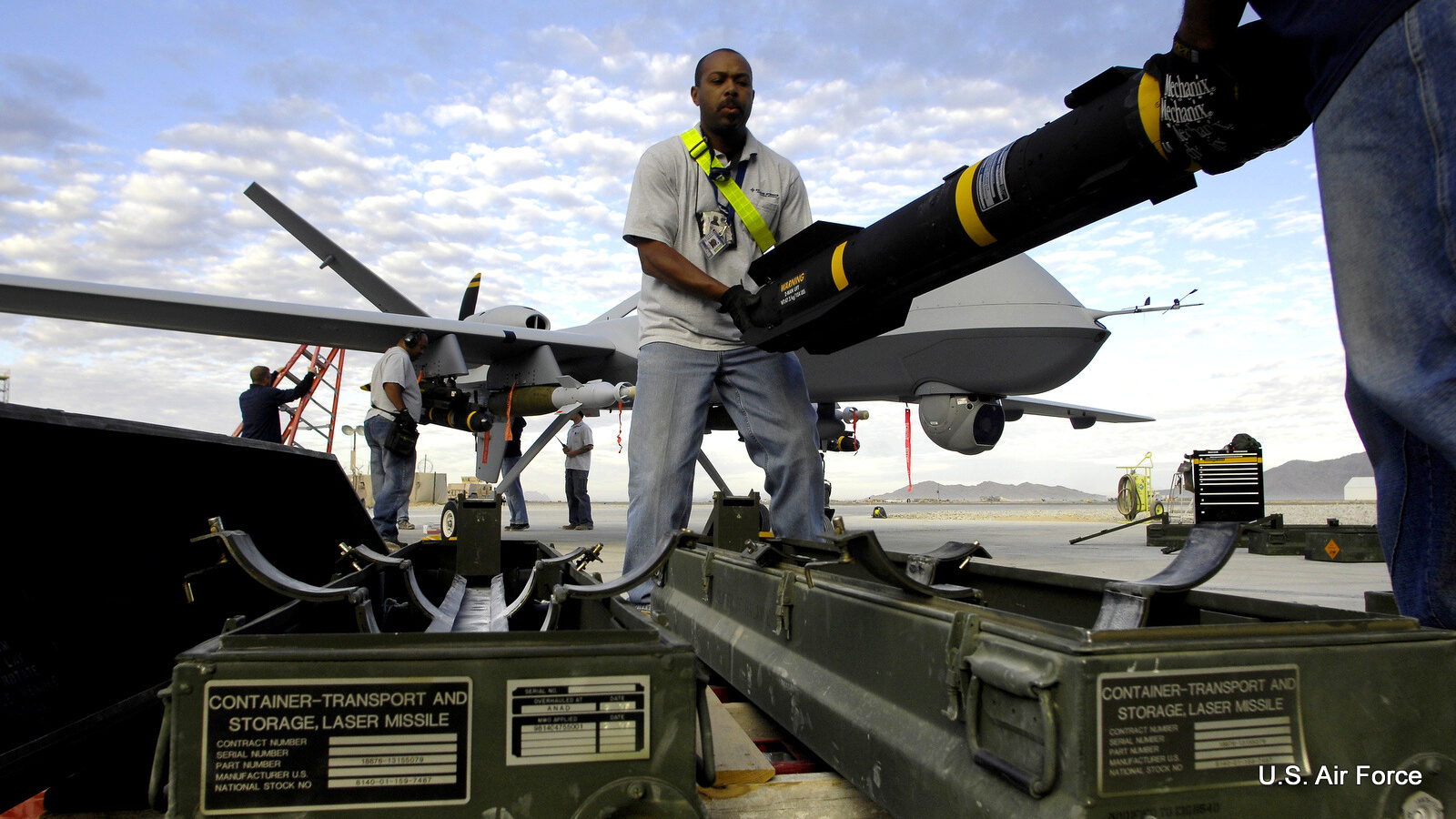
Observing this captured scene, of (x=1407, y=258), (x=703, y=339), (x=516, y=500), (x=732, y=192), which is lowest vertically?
(x=516, y=500)

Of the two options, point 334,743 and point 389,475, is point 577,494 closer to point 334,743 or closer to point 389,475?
point 389,475

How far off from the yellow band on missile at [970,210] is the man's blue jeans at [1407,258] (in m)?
0.62

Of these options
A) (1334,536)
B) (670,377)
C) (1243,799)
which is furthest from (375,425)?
(1334,536)

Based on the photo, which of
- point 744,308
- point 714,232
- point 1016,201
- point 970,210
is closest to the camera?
point 1016,201

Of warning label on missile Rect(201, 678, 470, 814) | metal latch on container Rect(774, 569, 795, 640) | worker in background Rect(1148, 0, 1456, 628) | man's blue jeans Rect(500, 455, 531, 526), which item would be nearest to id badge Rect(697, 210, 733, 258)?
metal latch on container Rect(774, 569, 795, 640)

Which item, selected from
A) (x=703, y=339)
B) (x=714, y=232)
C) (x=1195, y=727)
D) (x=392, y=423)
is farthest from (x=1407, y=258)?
(x=392, y=423)

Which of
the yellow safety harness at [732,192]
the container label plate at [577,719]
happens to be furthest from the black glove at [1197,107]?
the yellow safety harness at [732,192]

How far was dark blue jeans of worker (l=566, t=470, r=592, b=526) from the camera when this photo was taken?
12633 mm

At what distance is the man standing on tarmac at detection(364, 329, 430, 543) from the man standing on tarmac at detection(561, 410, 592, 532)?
608 cm

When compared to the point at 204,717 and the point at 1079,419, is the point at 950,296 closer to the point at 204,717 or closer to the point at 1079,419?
the point at 204,717

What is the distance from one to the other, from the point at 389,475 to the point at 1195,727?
242 inches

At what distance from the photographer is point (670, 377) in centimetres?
278

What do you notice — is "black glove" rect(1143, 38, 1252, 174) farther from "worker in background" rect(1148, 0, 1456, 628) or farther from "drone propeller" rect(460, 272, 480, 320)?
"drone propeller" rect(460, 272, 480, 320)

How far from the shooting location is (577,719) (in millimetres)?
917
